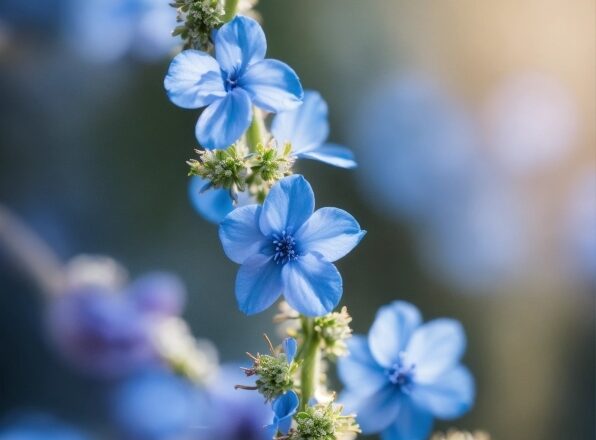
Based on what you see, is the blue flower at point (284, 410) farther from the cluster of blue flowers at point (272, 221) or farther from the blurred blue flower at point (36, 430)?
the blurred blue flower at point (36, 430)

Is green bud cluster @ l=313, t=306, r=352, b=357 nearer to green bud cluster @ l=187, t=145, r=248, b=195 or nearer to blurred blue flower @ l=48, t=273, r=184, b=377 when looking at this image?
green bud cluster @ l=187, t=145, r=248, b=195

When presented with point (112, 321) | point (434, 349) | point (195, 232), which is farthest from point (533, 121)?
point (434, 349)

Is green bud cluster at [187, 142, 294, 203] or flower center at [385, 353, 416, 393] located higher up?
green bud cluster at [187, 142, 294, 203]

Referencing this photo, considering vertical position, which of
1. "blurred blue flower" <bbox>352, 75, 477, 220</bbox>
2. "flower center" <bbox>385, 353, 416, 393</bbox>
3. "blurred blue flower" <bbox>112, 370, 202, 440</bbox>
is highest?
"blurred blue flower" <bbox>352, 75, 477, 220</bbox>

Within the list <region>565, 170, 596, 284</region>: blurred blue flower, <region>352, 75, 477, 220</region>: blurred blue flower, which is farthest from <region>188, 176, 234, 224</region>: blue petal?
<region>565, 170, 596, 284</region>: blurred blue flower

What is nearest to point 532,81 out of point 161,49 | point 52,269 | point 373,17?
point 373,17

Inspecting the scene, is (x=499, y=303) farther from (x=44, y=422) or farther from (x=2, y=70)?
(x=2, y=70)
